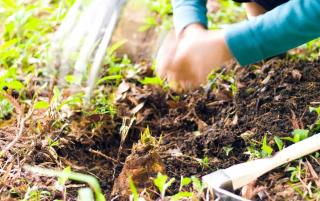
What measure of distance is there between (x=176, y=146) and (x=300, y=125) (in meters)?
0.36

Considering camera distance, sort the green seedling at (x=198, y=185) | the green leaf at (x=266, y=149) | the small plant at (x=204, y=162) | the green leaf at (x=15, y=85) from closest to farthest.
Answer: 1. the green seedling at (x=198, y=185)
2. the green leaf at (x=266, y=149)
3. the small plant at (x=204, y=162)
4. the green leaf at (x=15, y=85)

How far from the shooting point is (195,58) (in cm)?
135

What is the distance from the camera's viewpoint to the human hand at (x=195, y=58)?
134 centimetres

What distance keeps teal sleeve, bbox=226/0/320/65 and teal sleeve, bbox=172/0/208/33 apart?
7.8 inches

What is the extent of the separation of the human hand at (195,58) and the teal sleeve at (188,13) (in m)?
0.11

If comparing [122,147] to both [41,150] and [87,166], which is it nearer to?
[87,166]

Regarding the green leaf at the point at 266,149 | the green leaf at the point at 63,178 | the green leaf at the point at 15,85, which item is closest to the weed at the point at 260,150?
the green leaf at the point at 266,149

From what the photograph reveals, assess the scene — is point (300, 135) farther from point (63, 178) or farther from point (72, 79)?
point (72, 79)

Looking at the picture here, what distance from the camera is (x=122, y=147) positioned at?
5.35ft

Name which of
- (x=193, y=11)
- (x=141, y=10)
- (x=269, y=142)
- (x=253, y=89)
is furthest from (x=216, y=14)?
(x=269, y=142)

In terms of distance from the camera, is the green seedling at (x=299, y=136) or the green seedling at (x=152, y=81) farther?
the green seedling at (x=152, y=81)

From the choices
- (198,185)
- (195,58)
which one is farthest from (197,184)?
(195,58)

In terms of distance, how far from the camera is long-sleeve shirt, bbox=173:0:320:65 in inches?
50.8

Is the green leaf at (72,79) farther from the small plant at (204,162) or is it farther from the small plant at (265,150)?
the small plant at (265,150)
